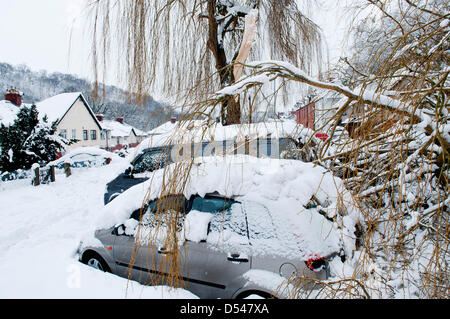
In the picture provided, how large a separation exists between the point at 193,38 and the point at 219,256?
12.9 ft

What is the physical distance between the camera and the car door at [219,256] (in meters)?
2.21

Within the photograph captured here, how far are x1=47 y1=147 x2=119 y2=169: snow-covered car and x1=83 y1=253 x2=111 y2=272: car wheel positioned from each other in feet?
31.4

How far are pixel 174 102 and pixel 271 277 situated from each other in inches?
68.2

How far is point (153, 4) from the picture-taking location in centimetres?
340

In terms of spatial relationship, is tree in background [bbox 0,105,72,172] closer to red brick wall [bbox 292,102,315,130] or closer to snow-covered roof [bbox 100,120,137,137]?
red brick wall [bbox 292,102,315,130]

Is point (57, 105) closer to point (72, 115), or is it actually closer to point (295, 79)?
point (72, 115)

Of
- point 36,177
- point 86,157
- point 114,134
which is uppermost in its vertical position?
point 114,134

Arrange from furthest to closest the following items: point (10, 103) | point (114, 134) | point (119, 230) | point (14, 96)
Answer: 1. point (114, 134)
2. point (14, 96)
3. point (10, 103)
4. point (119, 230)

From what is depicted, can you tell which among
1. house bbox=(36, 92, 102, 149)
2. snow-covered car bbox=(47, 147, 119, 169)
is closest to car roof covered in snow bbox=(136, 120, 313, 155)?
snow-covered car bbox=(47, 147, 119, 169)

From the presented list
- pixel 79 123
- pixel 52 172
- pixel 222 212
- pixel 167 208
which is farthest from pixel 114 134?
pixel 167 208

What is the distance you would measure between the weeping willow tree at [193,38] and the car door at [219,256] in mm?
1408

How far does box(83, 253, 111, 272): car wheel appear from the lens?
9.42 ft

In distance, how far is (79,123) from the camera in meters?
22.8
